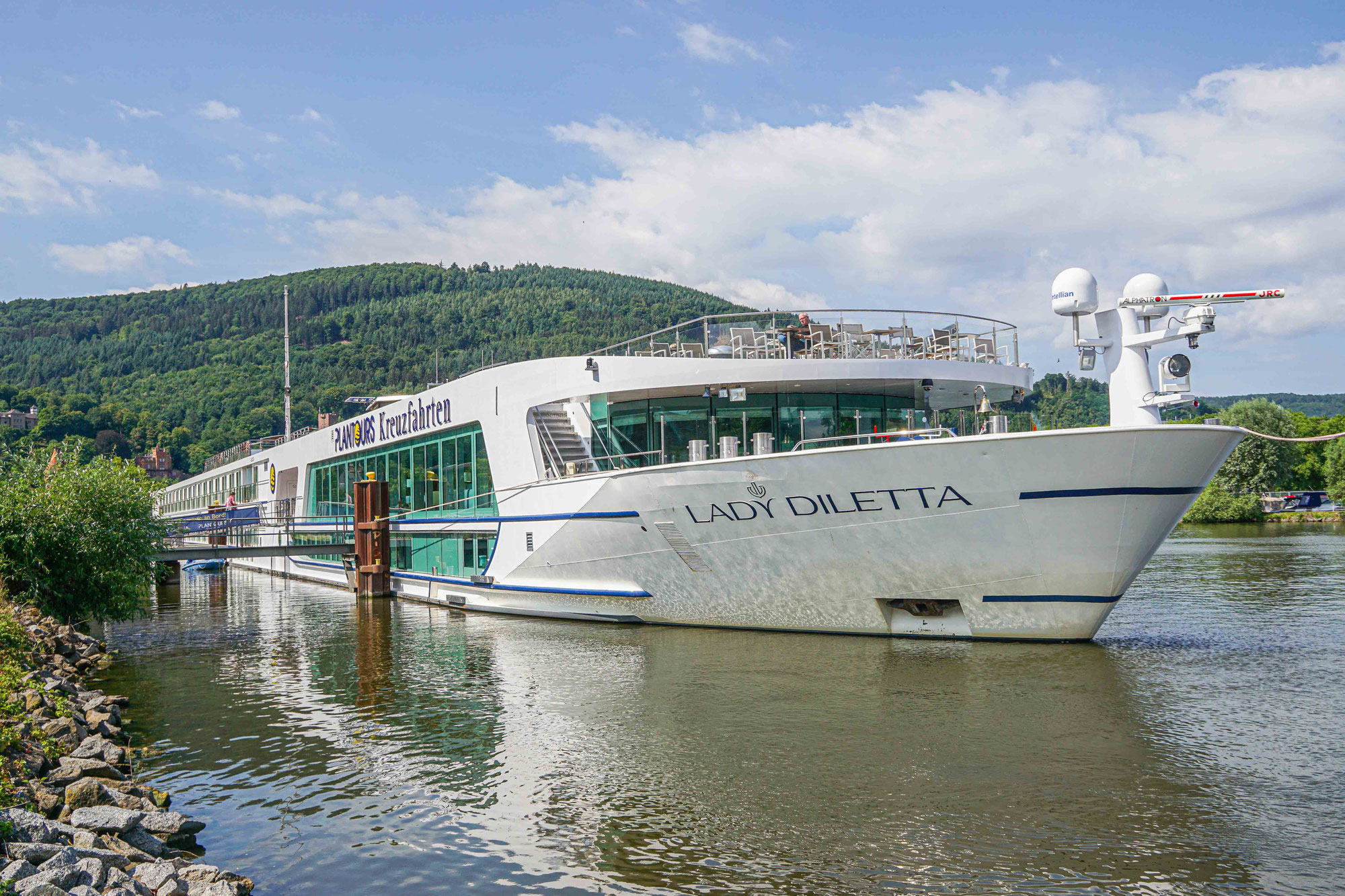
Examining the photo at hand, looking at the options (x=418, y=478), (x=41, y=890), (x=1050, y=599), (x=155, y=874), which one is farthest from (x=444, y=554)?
(x=41, y=890)

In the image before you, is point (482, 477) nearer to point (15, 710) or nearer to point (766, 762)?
point (15, 710)

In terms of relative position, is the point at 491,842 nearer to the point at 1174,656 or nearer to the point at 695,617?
the point at 695,617

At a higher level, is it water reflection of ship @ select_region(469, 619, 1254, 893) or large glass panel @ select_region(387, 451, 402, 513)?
large glass panel @ select_region(387, 451, 402, 513)

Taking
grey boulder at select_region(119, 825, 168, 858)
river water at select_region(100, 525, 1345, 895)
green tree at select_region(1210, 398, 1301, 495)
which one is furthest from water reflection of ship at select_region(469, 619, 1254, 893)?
green tree at select_region(1210, 398, 1301, 495)

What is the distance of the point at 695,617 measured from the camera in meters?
15.0

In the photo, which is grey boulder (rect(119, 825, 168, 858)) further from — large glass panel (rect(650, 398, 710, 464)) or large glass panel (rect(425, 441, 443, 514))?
large glass panel (rect(425, 441, 443, 514))

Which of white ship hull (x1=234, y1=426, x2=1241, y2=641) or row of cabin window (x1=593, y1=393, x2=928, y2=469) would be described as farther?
row of cabin window (x1=593, y1=393, x2=928, y2=469)

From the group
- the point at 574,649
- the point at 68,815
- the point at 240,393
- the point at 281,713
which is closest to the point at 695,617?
the point at 574,649

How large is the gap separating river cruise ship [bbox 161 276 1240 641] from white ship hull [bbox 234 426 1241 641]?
1.1 inches

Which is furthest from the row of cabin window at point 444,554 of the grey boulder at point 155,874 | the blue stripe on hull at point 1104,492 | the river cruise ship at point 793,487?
the grey boulder at point 155,874

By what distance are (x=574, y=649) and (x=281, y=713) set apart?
4458mm

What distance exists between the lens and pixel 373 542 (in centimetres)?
2380

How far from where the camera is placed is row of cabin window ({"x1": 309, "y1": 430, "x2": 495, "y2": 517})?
1888cm

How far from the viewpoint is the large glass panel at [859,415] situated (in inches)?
604
